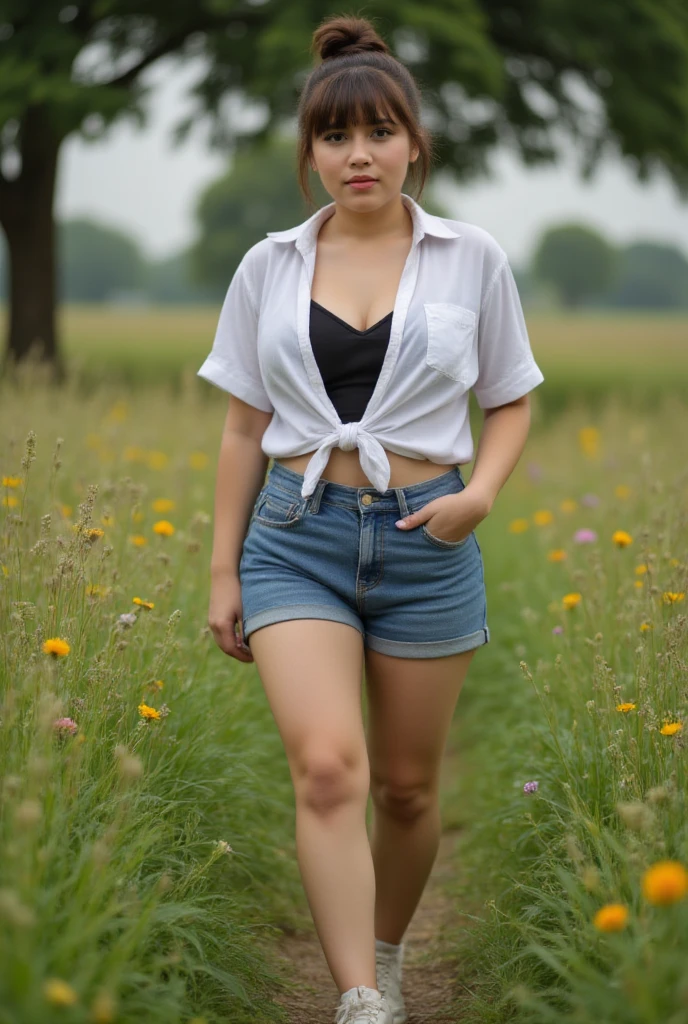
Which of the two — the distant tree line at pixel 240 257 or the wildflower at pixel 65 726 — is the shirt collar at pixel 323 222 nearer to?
the wildflower at pixel 65 726

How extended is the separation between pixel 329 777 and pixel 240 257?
187 feet

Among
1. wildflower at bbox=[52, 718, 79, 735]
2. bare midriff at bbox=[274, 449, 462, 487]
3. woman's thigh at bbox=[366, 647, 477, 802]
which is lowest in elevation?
woman's thigh at bbox=[366, 647, 477, 802]

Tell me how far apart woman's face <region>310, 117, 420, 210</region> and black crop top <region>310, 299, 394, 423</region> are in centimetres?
27

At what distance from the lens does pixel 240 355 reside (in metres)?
2.76

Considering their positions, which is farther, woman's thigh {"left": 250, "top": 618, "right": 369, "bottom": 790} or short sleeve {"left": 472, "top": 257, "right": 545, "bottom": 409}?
short sleeve {"left": 472, "top": 257, "right": 545, "bottom": 409}

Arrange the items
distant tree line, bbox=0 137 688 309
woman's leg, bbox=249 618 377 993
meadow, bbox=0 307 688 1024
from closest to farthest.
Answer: meadow, bbox=0 307 688 1024
woman's leg, bbox=249 618 377 993
distant tree line, bbox=0 137 688 309

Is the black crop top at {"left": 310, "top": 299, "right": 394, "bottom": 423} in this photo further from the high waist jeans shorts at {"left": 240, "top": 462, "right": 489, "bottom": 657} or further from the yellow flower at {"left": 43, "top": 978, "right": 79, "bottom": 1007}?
the yellow flower at {"left": 43, "top": 978, "right": 79, "bottom": 1007}

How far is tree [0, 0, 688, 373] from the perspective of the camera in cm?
1028

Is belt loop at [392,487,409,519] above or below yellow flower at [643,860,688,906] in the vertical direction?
above

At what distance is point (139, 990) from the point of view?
6.44 feet

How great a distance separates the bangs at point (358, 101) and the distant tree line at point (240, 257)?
43.5 meters

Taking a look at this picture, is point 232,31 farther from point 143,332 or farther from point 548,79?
point 143,332

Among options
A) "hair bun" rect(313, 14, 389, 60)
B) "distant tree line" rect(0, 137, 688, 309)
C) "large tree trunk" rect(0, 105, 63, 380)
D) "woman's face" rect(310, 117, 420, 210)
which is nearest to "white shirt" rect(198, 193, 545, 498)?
"woman's face" rect(310, 117, 420, 210)

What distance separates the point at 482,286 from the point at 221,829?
5.10 ft
